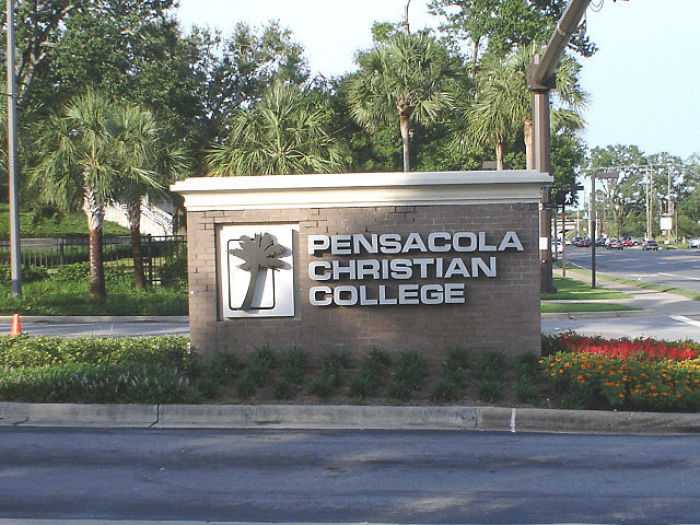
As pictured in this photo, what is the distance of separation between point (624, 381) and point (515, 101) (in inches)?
858

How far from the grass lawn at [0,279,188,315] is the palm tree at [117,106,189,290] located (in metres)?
2.65

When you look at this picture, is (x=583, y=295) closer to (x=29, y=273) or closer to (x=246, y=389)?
(x=29, y=273)

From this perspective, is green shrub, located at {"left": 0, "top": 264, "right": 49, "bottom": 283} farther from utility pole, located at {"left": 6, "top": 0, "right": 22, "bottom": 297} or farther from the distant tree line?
utility pole, located at {"left": 6, "top": 0, "right": 22, "bottom": 297}

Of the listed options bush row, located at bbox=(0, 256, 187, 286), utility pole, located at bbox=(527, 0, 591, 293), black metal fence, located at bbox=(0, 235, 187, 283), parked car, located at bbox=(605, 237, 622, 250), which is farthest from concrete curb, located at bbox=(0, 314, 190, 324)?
parked car, located at bbox=(605, 237, 622, 250)

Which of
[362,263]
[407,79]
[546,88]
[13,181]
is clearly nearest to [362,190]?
[362,263]

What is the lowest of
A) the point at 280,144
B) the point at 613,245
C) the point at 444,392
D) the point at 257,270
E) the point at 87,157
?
the point at 444,392

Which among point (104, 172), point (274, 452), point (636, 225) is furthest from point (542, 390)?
point (636, 225)

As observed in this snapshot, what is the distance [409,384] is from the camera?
31.2 ft

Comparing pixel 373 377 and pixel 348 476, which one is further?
pixel 373 377

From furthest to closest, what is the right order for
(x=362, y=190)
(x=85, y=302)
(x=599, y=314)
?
(x=85, y=302)
(x=599, y=314)
(x=362, y=190)

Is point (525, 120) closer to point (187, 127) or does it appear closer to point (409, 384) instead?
point (187, 127)

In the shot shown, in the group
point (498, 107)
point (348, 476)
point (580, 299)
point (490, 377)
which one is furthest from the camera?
point (498, 107)

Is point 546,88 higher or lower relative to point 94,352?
higher

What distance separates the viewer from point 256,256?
36.1ft
